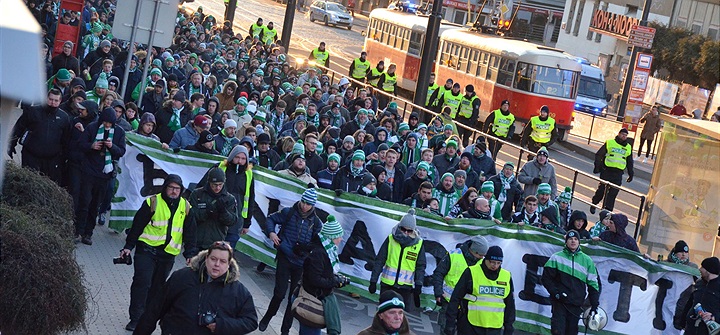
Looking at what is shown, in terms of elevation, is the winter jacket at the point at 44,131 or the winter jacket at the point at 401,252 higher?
the winter jacket at the point at 44,131

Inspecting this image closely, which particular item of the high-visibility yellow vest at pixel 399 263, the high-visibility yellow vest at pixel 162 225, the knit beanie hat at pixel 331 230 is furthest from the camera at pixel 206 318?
the high-visibility yellow vest at pixel 399 263

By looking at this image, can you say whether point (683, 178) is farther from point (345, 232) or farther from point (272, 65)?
point (272, 65)

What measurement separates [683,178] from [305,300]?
28.1 ft

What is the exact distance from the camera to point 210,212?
9703mm

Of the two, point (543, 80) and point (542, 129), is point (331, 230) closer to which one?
point (542, 129)

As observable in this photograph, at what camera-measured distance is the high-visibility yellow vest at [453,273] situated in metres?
10.5

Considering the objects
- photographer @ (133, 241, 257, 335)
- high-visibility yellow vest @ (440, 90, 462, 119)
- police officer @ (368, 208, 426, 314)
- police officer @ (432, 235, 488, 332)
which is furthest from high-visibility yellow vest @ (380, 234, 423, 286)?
high-visibility yellow vest @ (440, 90, 462, 119)

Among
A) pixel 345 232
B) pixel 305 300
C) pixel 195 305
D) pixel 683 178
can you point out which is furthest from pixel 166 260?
pixel 683 178

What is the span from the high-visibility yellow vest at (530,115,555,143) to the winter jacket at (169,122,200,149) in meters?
11.1

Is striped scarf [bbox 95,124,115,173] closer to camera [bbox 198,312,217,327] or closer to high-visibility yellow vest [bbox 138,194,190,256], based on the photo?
high-visibility yellow vest [bbox 138,194,190,256]

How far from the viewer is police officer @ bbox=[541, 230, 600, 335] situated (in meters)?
10.8

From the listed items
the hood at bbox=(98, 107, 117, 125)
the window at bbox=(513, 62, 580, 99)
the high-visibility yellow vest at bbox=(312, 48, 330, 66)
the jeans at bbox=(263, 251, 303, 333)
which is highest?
the window at bbox=(513, 62, 580, 99)

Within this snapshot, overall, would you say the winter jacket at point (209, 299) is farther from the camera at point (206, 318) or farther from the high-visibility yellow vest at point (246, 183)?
the high-visibility yellow vest at point (246, 183)

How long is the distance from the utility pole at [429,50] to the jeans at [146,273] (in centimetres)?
1285
